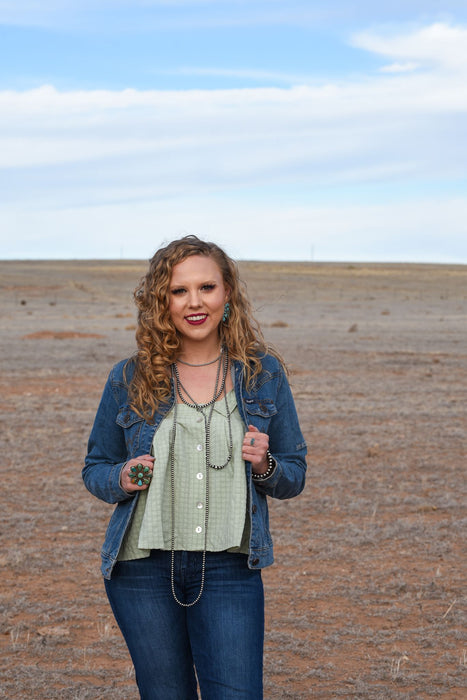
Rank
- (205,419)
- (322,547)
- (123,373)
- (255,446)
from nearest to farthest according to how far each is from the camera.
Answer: (255,446)
(205,419)
(123,373)
(322,547)

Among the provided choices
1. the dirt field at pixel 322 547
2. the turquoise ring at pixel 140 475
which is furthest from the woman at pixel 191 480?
the dirt field at pixel 322 547

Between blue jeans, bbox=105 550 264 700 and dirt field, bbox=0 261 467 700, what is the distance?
1.27m

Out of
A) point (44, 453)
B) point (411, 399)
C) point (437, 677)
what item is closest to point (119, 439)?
point (437, 677)

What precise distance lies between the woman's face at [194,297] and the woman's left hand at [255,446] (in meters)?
0.40

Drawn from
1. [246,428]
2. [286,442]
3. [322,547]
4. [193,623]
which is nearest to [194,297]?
[246,428]

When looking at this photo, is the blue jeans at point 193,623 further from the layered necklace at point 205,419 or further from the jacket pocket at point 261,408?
the jacket pocket at point 261,408

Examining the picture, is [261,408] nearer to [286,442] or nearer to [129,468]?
[286,442]

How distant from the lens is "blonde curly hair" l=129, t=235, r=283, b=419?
2.75 m

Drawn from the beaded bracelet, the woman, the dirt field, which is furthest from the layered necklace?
the dirt field

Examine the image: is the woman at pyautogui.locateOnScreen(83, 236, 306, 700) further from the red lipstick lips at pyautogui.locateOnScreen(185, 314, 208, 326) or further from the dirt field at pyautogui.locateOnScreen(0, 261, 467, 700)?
the dirt field at pyautogui.locateOnScreen(0, 261, 467, 700)

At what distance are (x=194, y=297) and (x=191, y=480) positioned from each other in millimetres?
584

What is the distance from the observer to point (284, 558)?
6566 mm

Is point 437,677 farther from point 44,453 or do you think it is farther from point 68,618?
point 44,453

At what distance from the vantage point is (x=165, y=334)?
9.22 ft
